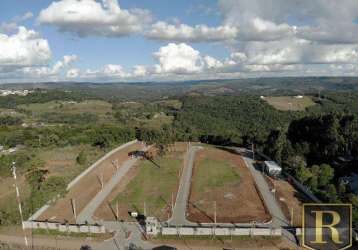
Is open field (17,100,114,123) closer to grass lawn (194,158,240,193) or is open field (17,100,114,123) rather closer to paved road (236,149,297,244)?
grass lawn (194,158,240,193)

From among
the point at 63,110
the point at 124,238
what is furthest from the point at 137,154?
the point at 63,110

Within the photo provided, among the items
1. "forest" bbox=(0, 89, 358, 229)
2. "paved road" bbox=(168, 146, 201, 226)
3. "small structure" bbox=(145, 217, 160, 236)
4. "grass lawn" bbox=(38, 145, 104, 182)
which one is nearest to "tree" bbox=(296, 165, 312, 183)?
"forest" bbox=(0, 89, 358, 229)

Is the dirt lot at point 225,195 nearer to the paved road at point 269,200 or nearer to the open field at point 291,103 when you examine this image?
the paved road at point 269,200

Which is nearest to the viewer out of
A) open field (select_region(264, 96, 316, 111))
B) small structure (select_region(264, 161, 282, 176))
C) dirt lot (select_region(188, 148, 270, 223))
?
dirt lot (select_region(188, 148, 270, 223))

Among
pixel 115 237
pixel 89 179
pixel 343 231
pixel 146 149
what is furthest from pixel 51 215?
pixel 146 149

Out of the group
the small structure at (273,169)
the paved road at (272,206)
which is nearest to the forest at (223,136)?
the small structure at (273,169)

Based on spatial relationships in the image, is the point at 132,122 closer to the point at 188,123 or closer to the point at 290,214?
the point at 188,123
